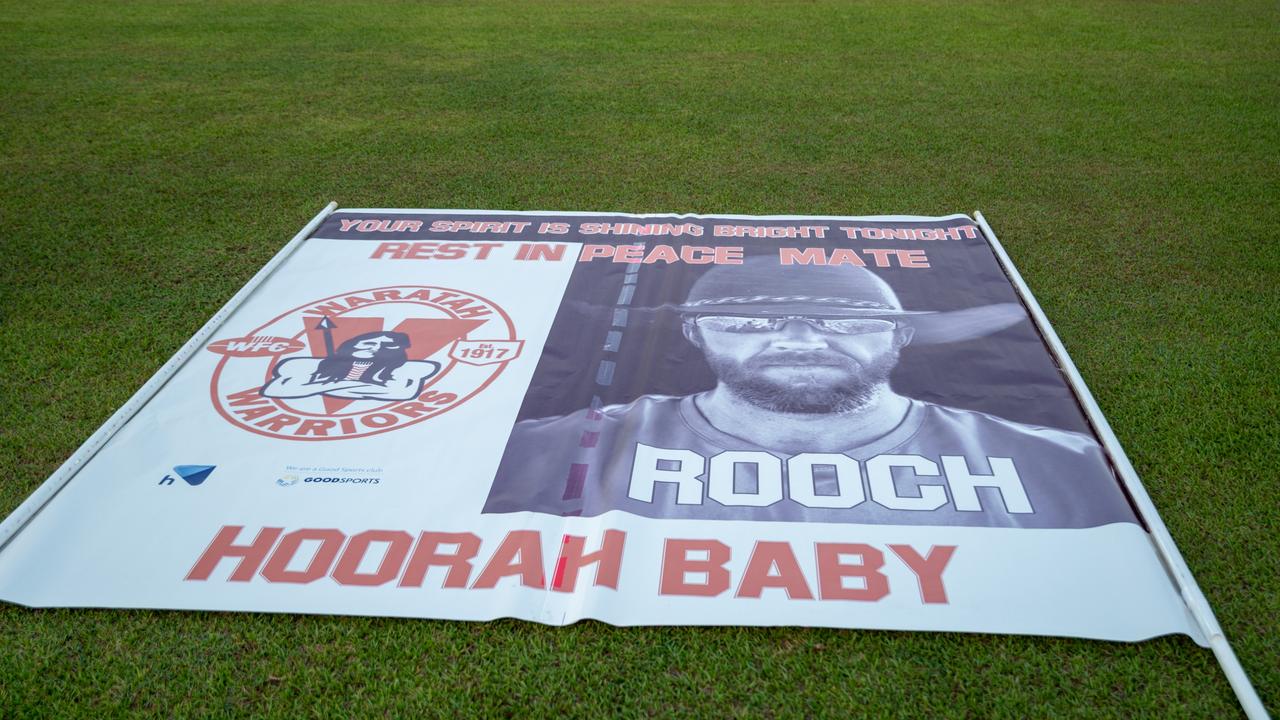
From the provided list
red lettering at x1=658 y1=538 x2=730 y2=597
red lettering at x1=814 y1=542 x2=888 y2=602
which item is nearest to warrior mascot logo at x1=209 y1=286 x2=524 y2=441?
red lettering at x1=658 y1=538 x2=730 y2=597

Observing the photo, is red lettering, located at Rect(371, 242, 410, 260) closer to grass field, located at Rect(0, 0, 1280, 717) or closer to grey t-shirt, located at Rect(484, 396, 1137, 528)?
grass field, located at Rect(0, 0, 1280, 717)

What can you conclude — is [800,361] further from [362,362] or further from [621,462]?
[362,362]

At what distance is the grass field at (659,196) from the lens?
142cm

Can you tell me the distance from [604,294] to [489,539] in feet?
3.32

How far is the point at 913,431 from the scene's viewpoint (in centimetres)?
191

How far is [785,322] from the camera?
234 centimetres

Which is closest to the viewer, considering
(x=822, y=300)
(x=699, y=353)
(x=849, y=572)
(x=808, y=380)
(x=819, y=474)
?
(x=849, y=572)

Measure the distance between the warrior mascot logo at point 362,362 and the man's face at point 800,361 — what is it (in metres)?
0.55

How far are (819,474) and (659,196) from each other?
164cm

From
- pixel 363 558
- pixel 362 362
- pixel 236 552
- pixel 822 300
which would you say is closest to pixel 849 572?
pixel 363 558

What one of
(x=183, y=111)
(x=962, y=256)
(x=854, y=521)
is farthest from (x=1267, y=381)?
(x=183, y=111)

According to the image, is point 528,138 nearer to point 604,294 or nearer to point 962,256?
point 604,294

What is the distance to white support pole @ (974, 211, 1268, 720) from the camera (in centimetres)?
136

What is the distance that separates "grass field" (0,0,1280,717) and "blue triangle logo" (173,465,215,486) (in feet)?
1.02
